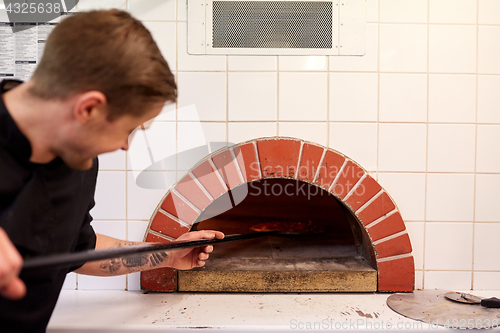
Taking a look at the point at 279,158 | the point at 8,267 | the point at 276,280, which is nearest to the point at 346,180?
the point at 279,158

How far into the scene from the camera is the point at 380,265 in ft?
5.06

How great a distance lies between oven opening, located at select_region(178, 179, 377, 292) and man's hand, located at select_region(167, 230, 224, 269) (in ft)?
0.89

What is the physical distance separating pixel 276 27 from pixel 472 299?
1.50 m

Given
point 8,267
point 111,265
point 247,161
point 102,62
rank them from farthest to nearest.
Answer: point 247,161, point 111,265, point 102,62, point 8,267

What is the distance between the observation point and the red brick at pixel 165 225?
1527 millimetres

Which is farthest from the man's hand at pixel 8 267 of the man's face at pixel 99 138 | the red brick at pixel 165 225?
the red brick at pixel 165 225

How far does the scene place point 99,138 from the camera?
2.40 feet

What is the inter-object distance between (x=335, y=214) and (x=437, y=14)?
141 centimetres

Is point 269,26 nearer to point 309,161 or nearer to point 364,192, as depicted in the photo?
point 309,161

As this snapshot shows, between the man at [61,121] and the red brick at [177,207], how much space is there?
0.60m

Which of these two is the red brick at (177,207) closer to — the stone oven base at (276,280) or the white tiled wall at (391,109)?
the white tiled wall at (391,109)

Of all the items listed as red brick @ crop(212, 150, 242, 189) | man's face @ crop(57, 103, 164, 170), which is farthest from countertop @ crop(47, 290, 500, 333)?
man's face @ crop(57, 103, 164, 170)

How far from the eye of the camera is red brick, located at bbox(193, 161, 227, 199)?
1529mm

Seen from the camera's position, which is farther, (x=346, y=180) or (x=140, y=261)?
(x=346, y=180)
